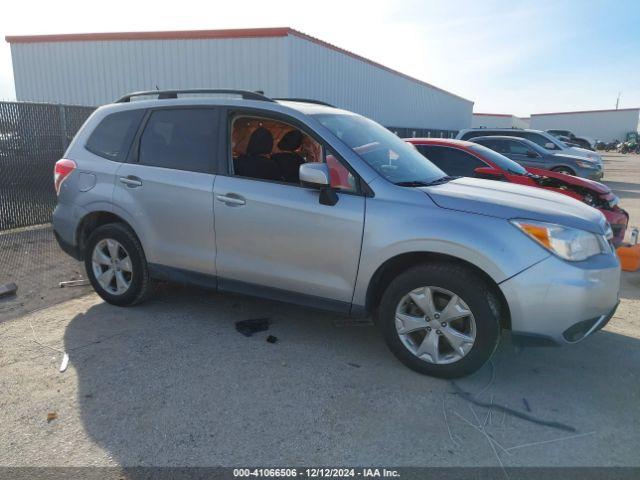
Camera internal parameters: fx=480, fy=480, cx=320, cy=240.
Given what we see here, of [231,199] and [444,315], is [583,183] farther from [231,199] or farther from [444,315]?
[231,199]

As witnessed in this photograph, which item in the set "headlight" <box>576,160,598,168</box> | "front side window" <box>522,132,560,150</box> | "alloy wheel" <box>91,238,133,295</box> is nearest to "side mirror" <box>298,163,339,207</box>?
"alloy wheel" <box>91,238,133,295</box>

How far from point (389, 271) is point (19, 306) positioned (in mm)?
3643

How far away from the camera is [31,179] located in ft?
26.9

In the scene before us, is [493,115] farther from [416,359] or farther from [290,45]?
[416,359]

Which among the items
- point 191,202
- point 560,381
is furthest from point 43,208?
point 560,381

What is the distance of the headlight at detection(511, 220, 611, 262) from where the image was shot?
299 cm

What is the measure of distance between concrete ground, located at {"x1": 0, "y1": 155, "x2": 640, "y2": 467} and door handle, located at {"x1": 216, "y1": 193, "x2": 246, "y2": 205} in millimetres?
1121

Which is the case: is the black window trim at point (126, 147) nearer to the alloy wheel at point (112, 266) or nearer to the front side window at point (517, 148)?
the alloy wheel at point (112, 266)

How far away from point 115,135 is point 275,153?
1465mm

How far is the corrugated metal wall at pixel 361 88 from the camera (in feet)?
47.2

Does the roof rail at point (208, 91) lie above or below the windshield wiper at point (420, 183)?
above

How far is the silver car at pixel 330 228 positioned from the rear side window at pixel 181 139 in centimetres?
1

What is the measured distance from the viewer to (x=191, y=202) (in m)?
3.91

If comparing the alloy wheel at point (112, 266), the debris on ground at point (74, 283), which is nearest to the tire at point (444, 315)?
the alloy wheel at point (112, 266)
